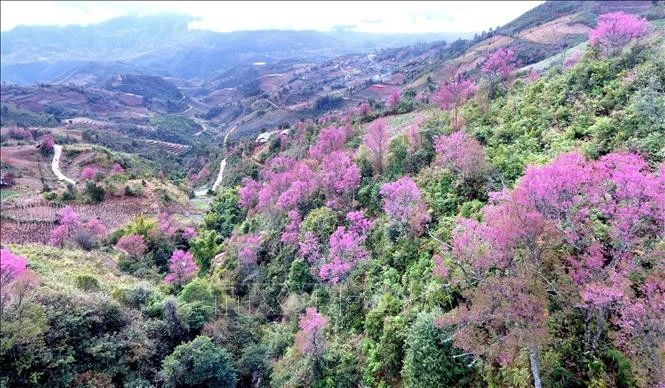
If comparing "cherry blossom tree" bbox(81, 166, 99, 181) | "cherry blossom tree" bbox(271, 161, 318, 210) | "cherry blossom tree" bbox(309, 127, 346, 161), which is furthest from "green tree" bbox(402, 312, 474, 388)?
"cherry blossom tree" bbox(81, 166, 99, 181)

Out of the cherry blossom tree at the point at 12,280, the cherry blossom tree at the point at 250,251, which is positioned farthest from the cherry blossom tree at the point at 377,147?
the cherry blossom tree at the point at 12,280

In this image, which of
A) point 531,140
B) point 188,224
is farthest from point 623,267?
point 188,224

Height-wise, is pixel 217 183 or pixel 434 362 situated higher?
pixel 434 362

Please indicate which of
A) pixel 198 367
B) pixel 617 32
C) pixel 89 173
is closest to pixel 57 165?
pixel 89 173

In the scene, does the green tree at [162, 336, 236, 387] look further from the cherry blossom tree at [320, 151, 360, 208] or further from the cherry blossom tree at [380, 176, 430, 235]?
the cherry blossom tree at [320, 151, 360, 208]

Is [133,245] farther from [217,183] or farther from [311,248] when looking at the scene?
[217,183]

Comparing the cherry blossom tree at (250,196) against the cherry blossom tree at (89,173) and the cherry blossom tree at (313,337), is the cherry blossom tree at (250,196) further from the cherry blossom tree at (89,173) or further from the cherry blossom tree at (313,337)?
the cherry blossom tree at (89,173)

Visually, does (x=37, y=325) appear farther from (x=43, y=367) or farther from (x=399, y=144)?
(x=399, y=144)
